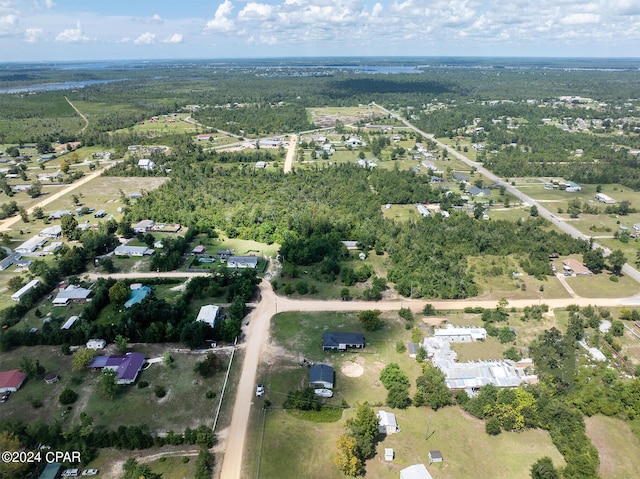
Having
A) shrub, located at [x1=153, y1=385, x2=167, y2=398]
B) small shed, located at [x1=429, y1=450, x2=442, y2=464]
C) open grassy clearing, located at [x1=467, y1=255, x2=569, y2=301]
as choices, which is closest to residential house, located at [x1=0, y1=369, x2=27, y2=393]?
shrub, located at [x1=153, y1=385, x2=167, y2=398]

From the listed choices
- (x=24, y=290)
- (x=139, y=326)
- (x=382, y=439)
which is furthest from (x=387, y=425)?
(x=24, y=290)

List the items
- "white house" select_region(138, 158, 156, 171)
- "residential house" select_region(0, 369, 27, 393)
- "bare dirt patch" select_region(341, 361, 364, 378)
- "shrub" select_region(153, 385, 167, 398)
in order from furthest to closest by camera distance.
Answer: "white house" select_region(138, 158, 156, 171) → "bare dirt patch" select_region(341, 361, 364, 378) → "residential house" select_region(0, 369, 27, 393) → "shrub" select_region(153, 385, 167, 398)

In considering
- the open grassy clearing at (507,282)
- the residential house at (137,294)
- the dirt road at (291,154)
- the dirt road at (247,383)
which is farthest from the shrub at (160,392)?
the dirt road at (291,154)

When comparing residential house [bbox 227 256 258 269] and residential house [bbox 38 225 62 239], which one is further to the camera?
residential house [bbox 38 225 62 239]

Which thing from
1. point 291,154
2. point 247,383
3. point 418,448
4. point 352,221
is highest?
point 291,154

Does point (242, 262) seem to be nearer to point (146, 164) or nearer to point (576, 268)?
point (576, 268)

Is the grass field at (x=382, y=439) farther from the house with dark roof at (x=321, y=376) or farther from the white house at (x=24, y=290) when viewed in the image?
the white house at (x=24, y=290)

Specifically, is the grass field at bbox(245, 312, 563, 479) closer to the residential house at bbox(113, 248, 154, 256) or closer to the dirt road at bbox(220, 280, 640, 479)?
the dirt road at bbox(220, 280, 640, 479)
